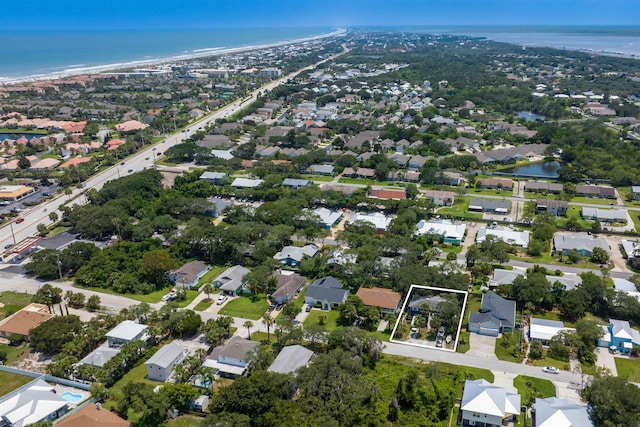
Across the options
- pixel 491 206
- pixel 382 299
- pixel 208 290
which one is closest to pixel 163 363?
pixel 208 290

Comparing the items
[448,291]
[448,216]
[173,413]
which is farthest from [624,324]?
[173,413]

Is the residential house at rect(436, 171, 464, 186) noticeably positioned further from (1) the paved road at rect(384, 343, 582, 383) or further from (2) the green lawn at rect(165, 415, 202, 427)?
(2) the green lawn at rect(165, 415, 202, 427)

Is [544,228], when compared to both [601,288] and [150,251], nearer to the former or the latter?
[601,288]

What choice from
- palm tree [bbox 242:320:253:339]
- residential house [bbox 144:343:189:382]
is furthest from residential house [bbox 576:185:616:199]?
residential house [bbox 144:343:189:382]

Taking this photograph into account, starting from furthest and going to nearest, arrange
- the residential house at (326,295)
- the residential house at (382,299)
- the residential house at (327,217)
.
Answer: the residential house at (327,217) < the residential house at (326,295) < the residential house at (382,299)

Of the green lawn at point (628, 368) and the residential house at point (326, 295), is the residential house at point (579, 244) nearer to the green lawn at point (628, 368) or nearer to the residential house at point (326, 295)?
the green lawn at point (628, 368)

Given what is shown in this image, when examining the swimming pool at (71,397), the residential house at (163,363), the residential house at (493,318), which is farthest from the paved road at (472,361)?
the swimming pool at (71,397)
